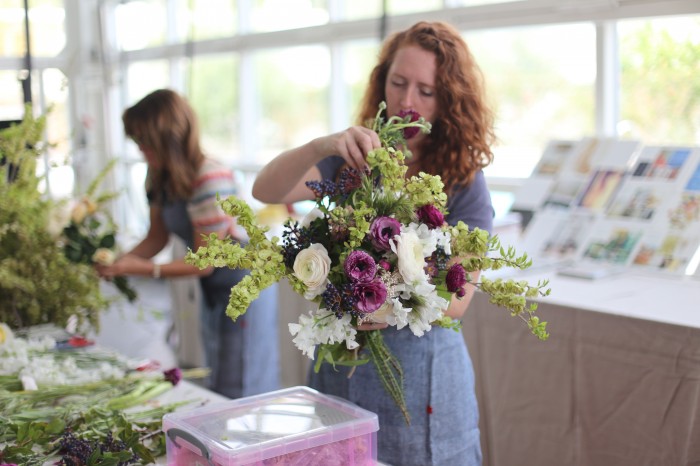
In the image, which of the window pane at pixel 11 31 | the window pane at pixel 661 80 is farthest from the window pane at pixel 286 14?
the window pane at pixel 11 31

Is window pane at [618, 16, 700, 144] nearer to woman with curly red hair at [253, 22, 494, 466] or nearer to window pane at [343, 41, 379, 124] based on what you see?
window pane at [343, 41, 379, 124]

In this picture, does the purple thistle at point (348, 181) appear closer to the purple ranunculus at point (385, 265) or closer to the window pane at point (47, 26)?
the purple ranunculus at point (385, 265)

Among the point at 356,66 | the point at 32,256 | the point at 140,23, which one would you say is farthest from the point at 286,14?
the point at 32,256

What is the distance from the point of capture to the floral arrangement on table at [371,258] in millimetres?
1324

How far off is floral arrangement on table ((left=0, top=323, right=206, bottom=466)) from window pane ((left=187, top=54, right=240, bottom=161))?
165 inches

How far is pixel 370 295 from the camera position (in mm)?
1318

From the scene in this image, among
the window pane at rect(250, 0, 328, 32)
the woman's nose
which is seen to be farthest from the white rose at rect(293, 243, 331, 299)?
the window pane at rect(250, 0, 328, 32)

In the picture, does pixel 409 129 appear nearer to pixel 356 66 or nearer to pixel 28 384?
pixel 28 384

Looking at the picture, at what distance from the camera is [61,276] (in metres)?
2.49

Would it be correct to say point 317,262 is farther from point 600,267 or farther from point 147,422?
point 600,267

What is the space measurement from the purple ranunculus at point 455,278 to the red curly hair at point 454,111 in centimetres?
45

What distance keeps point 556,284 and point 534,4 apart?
157 cm

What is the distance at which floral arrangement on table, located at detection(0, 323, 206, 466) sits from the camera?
1571 mm

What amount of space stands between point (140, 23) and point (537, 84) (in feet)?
13.8
